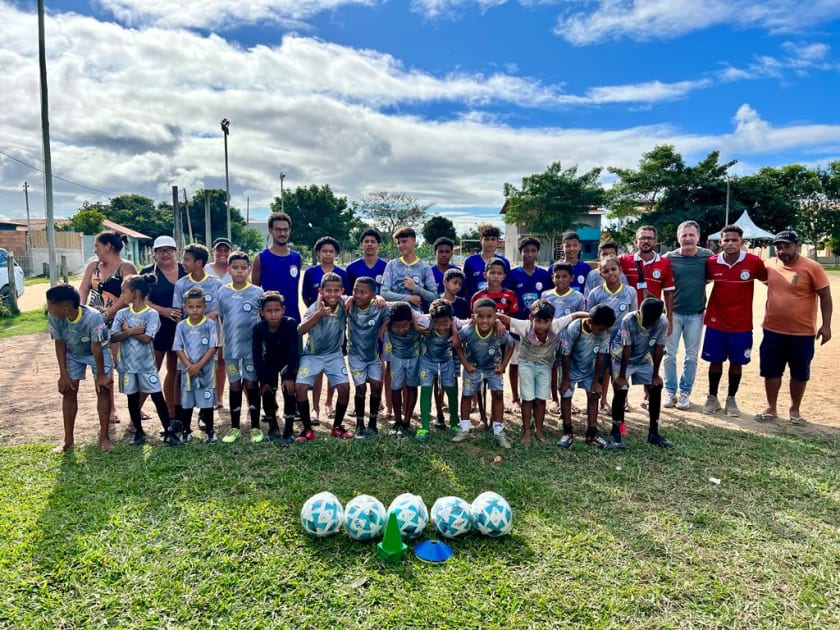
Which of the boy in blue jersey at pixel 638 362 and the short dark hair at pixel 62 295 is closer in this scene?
the short dark hair at pixel 62 295

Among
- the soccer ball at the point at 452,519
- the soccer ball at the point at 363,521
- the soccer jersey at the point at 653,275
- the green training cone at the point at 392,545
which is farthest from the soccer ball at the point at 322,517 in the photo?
the soccer jersey at the point at 653,275

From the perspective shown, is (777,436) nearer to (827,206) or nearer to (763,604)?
(763,604)

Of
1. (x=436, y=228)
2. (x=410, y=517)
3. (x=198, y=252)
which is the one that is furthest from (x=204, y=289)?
(x=436, y=228)

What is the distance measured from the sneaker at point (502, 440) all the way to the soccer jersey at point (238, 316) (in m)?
2.68

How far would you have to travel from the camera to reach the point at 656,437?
5.25 meters

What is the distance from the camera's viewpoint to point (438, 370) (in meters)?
5.54

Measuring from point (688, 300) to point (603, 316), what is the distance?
6.89 ft

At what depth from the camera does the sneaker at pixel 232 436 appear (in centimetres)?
521

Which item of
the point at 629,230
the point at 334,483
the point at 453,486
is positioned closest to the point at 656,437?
the point at 453,486

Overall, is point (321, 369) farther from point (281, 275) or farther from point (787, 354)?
point (787, 354)

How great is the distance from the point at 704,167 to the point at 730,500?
124 ft

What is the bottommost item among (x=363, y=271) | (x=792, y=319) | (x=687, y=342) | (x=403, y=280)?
(x=687, y=342)

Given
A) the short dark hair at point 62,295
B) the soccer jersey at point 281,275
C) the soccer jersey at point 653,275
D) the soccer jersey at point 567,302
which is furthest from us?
the soccer jersey at point 653,275

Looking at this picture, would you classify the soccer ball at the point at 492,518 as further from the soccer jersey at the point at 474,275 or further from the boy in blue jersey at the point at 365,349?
the soccer jersey at the point at 474,275
